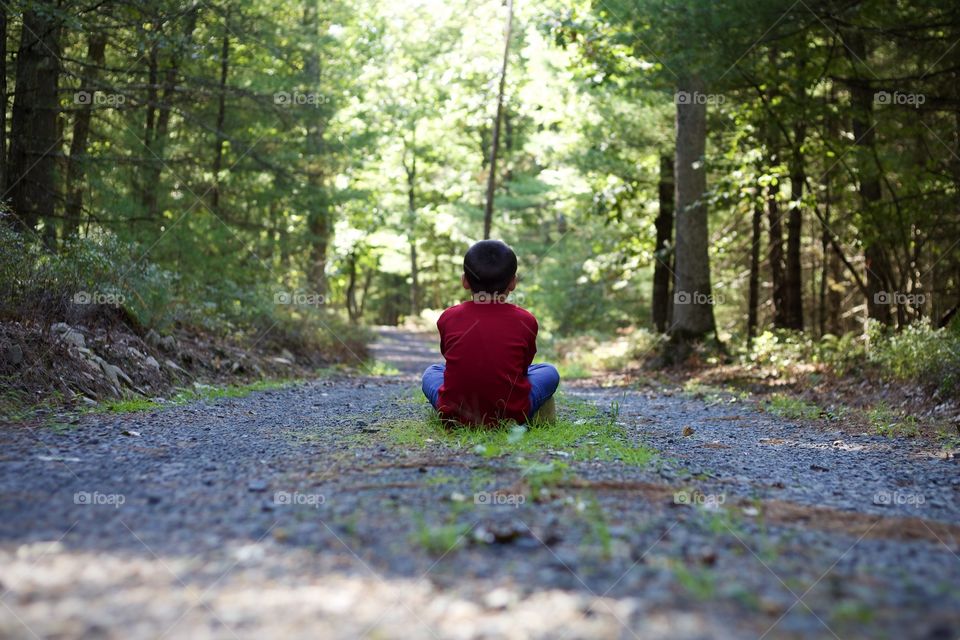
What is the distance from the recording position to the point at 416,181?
38375mm

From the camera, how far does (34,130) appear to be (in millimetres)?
9586

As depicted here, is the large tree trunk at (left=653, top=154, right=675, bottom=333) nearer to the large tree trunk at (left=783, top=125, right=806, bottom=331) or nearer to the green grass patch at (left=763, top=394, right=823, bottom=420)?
the large tree trunk at (left=783, top=125, right=806, bottom=331)

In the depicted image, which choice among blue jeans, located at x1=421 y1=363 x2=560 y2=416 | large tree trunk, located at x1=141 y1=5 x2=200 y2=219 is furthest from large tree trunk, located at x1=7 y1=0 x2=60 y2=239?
blue jeans, located at x1=421 y1=363 x2=560 y2=416

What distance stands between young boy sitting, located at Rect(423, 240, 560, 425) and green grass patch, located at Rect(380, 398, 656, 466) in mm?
155

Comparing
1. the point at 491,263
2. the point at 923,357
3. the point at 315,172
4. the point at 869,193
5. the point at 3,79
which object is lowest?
the point at 923,357

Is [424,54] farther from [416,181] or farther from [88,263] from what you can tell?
[88,263]

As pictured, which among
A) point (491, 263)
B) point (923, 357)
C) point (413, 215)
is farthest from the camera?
point (413, 215)

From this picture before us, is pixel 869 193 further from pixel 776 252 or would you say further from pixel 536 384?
pixel 536 384

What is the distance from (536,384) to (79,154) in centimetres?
821

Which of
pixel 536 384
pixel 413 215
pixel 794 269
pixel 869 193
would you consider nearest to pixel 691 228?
pixel 794 269

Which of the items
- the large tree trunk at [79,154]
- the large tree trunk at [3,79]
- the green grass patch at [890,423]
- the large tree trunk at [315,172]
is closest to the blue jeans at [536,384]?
the green grass patch at [890,423]

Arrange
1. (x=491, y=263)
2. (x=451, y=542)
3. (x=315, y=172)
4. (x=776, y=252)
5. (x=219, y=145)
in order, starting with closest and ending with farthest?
(x=451, y=542)
(x=491, y=263)
(x=219, y=145)
(x=776, y=252)
(x=315, y=172)

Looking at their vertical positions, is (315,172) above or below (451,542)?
above

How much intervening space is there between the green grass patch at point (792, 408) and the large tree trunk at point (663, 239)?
272 inches
